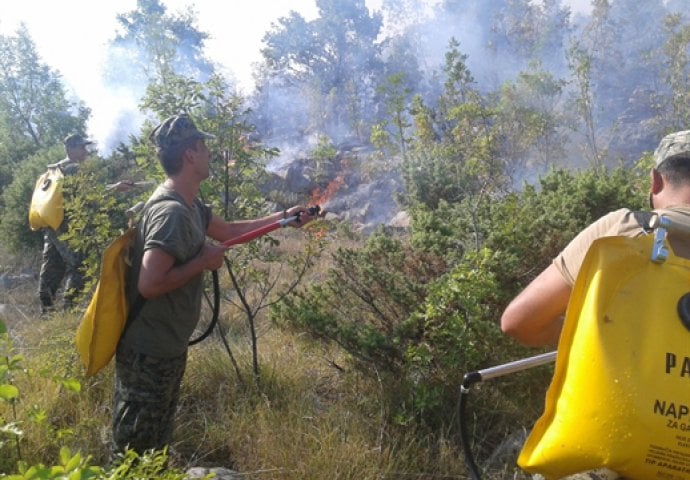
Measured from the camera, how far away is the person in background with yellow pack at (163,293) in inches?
88.8

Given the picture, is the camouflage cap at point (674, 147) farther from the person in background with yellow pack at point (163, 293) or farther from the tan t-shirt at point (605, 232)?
the person in background with yellow pack at point (163, 293)

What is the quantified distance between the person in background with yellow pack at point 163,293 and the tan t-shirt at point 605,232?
1.50m

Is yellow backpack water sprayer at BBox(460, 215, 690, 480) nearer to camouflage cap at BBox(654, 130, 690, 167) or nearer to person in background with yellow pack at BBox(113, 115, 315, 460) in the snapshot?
camouflage cap at BBox(654, 130, 690, 167)

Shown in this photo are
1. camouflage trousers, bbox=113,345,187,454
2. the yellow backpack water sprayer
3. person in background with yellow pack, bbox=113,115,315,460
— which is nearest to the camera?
the yellow backpack water sprayer

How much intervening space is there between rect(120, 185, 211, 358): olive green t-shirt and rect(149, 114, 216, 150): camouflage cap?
0.24 metres

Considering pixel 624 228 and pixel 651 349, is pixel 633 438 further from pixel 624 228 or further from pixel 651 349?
pixel 624 228

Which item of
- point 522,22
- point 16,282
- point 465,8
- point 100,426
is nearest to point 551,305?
point 100,426

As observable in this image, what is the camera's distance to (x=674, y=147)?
1.47 m

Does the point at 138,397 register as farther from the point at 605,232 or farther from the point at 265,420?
the point at 605,232

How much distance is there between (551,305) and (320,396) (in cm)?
244

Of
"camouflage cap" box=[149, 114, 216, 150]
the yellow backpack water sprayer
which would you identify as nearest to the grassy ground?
"camouflage cap" box=[149, 114, 216, 150]

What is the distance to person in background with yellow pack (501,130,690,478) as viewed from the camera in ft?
4.46

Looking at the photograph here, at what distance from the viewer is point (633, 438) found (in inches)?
44.0

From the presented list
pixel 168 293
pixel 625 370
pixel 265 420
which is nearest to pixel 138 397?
pixel 168 293
